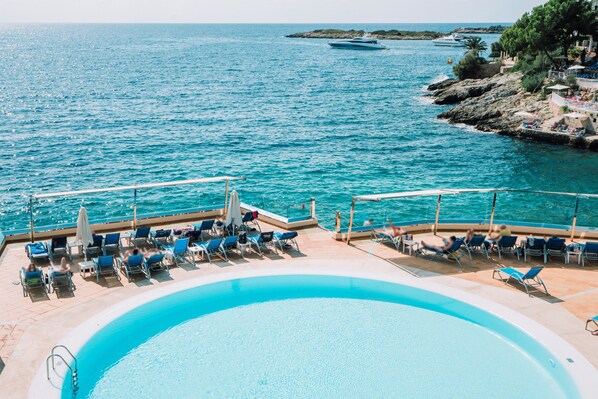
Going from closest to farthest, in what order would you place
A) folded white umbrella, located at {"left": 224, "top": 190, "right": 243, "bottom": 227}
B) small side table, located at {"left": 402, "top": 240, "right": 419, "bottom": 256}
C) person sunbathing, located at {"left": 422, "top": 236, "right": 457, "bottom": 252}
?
person sunbathing, located at {"left": 422, "top": 236, "right": 457, "bottom": 252} < small side table, located at {"left": 402, "top": 240, "right": 419, "bottom": 256} < folded white umbrella, located at {"left": 224, "top": 190, "right": 243, "bottom": 227}

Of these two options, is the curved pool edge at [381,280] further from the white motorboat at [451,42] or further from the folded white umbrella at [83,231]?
the white motorboat at [451,42]

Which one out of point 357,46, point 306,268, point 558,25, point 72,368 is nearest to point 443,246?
point 306,268

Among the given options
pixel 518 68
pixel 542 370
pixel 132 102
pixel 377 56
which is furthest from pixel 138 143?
pixel 377 56

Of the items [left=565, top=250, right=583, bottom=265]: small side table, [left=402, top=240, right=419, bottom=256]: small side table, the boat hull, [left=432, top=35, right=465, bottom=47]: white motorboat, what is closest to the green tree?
[left=565, top=250, right=583, bottom=265]: small side table

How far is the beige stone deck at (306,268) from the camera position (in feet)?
37.6

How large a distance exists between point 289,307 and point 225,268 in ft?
8.01

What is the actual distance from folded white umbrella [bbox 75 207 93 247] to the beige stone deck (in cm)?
62

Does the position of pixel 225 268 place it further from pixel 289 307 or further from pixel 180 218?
pixel 180 218

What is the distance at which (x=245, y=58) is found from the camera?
133 m

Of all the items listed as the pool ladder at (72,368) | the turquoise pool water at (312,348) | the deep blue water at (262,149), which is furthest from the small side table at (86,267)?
the deep blue water at (262,149)

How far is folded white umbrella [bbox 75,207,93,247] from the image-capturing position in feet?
50.3

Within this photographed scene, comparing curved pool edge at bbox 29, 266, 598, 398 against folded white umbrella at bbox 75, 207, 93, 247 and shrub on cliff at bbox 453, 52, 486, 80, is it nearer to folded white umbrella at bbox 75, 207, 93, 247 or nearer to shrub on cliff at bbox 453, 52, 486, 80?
folded white umbrella at bbox 75, 207, 93, 247

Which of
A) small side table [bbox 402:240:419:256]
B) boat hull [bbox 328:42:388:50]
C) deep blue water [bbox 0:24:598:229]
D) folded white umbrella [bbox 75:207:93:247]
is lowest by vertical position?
deep blue water [bbox 0:24:598:229]

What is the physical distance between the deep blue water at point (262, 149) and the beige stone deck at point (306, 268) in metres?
5.45
